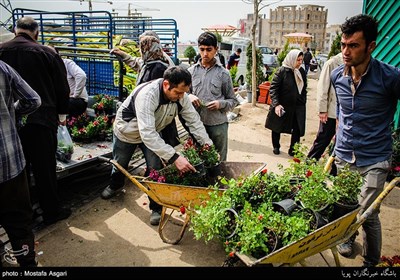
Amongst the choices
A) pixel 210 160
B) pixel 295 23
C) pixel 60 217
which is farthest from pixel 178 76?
pixel 295 23

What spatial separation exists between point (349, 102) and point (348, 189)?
808mm

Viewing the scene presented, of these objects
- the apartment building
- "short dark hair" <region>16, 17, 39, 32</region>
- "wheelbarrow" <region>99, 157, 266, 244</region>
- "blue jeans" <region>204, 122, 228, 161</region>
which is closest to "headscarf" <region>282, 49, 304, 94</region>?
"blue jeans" <region>204, 122, 228, 161</region>

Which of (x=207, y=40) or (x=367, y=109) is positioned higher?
(x=207, y=40)

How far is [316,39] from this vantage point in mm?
86688

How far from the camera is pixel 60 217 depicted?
3.75 metres

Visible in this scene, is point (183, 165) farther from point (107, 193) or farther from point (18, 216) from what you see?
point (107, 193)

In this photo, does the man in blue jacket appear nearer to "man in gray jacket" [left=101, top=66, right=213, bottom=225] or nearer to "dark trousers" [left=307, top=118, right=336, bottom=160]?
"man in gray jacket" [left=101, top=66, right=213, bottom=225]

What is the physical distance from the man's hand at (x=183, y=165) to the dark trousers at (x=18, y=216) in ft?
4.39

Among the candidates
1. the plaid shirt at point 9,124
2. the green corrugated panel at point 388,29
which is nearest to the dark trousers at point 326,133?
the green corrugated panel at point 388,29

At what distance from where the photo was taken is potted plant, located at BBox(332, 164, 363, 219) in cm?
230

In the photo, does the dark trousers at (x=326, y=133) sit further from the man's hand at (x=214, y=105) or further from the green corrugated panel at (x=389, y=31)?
the man's hand at (x=214, y=105)

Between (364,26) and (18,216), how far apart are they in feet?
10.5
